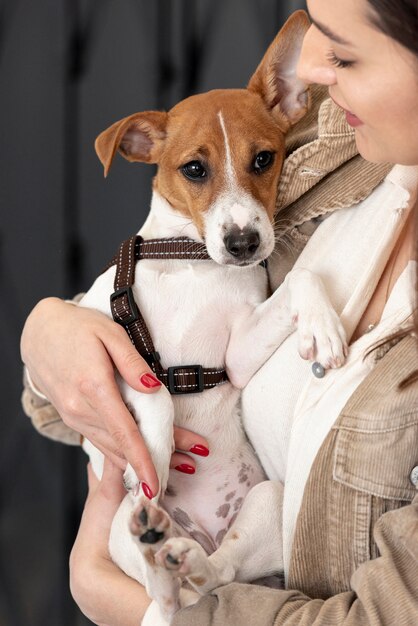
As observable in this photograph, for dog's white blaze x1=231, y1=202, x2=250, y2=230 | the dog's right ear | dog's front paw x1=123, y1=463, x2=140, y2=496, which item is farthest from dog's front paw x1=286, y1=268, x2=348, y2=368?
the dog's right ear

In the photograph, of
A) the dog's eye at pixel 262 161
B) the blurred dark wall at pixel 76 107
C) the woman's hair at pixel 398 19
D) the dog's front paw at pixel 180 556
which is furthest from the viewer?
the blurred dark wall at pixel 76 107

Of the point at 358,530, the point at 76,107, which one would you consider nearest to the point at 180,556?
the point at 358,530

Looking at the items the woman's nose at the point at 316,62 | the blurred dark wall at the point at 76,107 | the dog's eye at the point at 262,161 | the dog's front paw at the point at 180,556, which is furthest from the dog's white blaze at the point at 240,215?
the blurred dark wall at the point at 76,107

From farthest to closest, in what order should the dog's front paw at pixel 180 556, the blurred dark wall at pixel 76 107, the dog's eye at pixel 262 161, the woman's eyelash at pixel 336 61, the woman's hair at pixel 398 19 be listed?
the blurred dark wall at pixel 76 107 → the dog's eye at pixel 262 161 → the dog's front paw at pixel 180 556 → the woman's eyelash at pixel 336 61 → the woman's hair at pixel 398 19

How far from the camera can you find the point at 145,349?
4.73ft

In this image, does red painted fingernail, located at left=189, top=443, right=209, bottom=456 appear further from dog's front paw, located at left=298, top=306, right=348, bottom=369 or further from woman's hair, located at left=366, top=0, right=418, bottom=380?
woman's hair, located at left=366, top=0, right=418, bottom=380

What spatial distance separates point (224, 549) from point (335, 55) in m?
0.80

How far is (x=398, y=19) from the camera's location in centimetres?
94

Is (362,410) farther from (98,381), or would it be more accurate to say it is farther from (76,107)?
(76,107)

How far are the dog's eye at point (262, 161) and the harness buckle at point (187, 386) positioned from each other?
40 cm

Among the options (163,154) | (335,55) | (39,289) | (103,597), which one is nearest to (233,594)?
(103,597)

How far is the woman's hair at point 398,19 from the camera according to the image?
927 mm

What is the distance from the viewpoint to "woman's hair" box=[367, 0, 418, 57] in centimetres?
93

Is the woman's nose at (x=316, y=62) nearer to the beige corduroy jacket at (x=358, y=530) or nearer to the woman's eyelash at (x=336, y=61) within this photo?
the woman's eyelash at (x=336, y=61)
